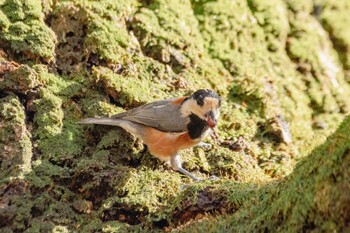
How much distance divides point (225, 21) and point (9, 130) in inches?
101

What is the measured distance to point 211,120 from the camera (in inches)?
201

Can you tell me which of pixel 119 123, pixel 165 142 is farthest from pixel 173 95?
pixel 119 123

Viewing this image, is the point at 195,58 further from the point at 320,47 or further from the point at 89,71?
the point at 320,47

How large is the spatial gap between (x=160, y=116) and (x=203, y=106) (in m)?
0.43

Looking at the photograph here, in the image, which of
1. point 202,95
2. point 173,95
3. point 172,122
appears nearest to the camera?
point 202,95

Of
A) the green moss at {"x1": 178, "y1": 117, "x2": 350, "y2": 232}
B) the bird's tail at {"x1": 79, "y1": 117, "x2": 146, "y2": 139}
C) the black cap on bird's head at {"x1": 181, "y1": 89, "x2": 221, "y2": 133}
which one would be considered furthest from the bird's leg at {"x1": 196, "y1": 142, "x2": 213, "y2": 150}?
the green moss at {"x1": 178, "y1": 117, "x2": 350, "y2": 232}

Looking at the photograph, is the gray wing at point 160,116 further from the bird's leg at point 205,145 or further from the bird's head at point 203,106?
the bird's leg at point 205,145

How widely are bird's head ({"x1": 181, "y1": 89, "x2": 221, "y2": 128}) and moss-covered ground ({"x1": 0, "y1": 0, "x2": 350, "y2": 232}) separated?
0.26 metres

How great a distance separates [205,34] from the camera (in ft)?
19.9

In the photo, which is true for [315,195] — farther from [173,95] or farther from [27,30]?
[27,30]

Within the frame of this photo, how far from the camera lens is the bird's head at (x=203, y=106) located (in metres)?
5.15

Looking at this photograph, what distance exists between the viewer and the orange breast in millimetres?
4938

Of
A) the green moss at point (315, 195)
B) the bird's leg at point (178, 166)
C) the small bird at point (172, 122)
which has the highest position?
the green moss at point (315, 195)

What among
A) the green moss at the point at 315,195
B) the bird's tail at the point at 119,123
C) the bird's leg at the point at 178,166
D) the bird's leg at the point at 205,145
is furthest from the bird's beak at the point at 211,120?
the green moss at the point at 315,195
